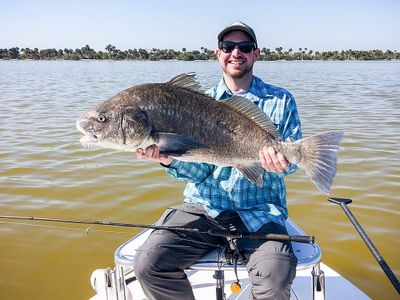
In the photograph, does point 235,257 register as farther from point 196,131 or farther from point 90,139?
point 90,139

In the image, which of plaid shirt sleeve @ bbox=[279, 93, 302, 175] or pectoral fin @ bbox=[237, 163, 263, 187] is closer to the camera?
pectoral fin @ bbox=[237, 163, 263, 187]

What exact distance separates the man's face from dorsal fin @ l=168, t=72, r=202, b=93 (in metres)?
0.76

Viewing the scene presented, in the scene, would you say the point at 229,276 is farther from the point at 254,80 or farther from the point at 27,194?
the point at 27,194

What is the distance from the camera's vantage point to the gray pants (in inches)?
119

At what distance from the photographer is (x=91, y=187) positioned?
762 centimetres

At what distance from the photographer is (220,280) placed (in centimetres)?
333

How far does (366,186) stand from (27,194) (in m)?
6.08

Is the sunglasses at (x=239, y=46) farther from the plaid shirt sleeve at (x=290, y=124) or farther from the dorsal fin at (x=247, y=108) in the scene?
the dorsal fin at (x=247, y=108)

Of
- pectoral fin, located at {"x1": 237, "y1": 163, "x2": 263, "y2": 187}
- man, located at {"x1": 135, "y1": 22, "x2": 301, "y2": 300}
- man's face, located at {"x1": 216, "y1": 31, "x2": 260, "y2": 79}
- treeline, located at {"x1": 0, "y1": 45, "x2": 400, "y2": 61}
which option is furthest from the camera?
treeline, located at {"x1": 0, "y1": 45, "x2": 400, "y2": 61}

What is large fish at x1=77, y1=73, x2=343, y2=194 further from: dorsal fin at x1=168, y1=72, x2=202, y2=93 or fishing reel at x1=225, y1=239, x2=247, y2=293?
fishing reel at x1=225, y1=239, x2=247, y2=293

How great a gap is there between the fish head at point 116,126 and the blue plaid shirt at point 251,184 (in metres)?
0.68

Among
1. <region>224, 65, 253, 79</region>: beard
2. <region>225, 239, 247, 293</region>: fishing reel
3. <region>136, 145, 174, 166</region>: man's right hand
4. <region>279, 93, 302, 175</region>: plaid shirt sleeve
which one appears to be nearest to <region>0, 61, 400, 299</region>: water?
<region>225, 239, 247, 293</region>: fishing reel

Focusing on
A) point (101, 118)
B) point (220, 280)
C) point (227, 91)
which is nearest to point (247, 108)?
point (227, 91)

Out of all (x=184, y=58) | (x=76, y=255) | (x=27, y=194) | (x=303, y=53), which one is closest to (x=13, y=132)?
(x=27, y=194)
